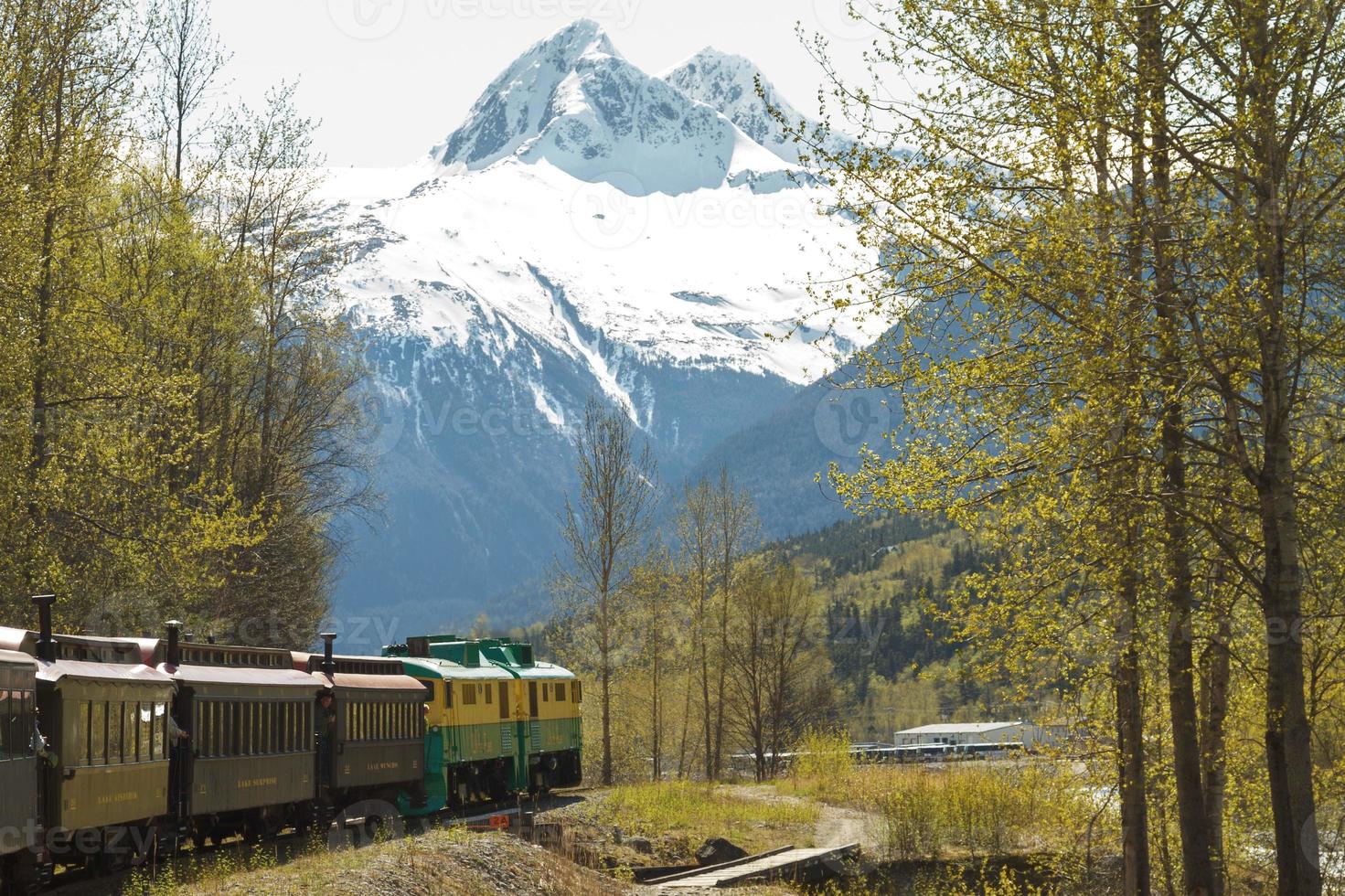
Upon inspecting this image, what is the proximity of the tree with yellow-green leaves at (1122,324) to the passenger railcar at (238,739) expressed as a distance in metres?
12.1

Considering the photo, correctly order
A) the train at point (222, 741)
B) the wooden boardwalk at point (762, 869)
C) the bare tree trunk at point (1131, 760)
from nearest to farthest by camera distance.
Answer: the bare tree trunk at point (1131, 760), the train at point (222, 741), the wooden boardwalk at point (762, 869)

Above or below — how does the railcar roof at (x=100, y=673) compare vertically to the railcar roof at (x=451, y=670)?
above

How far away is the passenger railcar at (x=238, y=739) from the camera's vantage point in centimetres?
2191

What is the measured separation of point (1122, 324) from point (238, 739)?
16174 millimetres

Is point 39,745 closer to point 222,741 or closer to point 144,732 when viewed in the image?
point 144,732

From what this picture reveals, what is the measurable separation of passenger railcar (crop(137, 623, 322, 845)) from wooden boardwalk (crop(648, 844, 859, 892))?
291 inches

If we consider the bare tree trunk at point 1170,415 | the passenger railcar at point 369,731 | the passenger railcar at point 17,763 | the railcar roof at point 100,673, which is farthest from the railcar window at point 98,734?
the bare tree trunk at point 1170,415

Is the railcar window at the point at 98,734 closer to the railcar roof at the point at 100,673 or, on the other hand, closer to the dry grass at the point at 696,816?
the railcar roof at the point at 100,673

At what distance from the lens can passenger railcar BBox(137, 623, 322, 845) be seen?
21.9 meters

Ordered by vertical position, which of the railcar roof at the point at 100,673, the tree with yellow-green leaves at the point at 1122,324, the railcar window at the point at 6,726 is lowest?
the railcar window at the point at 6,726

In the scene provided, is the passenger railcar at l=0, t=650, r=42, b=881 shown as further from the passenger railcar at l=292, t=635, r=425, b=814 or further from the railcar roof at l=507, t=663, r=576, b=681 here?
the railcar roof at l=507, t=663, r=576, b=681

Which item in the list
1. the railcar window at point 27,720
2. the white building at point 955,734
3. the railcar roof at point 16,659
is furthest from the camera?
the white building at point 955,734

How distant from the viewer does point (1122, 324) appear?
13938mm

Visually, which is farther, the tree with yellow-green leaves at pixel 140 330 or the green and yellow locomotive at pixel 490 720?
the green and yellow locomotive at pixel 490 720
